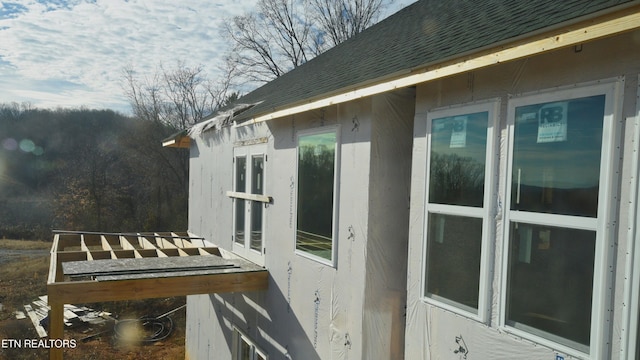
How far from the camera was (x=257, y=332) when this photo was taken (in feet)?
24.1

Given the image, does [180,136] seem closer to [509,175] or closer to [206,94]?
[509,175]

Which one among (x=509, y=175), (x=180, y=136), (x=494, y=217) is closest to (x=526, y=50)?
(x=509, y=175)

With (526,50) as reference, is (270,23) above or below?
above

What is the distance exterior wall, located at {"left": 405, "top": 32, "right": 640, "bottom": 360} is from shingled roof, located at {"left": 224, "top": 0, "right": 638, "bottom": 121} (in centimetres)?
27

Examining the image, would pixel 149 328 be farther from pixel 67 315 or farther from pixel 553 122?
pixel 553 122

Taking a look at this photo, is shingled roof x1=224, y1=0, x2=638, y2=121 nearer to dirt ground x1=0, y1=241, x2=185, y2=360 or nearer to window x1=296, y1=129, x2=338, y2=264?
window x1=296, y1=129, x2=338, y2=264

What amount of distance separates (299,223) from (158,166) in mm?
26549

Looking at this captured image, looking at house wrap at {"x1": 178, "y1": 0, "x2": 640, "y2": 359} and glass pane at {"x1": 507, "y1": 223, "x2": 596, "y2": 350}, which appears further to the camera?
glass pane at {"x1": 507, "y1": 223, "x2": 596, "y2": 350}

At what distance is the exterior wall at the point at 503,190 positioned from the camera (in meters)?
2.43

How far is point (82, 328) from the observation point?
52.1ft

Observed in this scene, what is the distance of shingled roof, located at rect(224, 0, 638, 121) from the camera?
2742 millimetres

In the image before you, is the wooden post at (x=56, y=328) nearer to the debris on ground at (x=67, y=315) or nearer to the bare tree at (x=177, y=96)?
the debris on ground at (x=67, y=315)

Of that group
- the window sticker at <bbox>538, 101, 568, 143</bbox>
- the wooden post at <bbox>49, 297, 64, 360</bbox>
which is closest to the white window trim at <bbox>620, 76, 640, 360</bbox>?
the window sticker at <bbox>538, 101, 568, 143</bbox>

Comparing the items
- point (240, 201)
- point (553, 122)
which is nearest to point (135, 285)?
point (240, 201)
